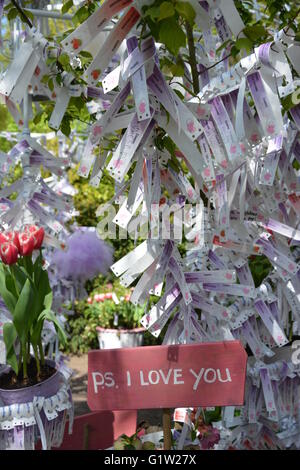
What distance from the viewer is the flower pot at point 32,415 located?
129 centimetres

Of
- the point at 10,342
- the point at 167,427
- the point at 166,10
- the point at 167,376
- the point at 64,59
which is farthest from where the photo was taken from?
the point at 10,342

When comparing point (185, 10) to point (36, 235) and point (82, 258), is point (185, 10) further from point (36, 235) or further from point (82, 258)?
point (82, 258)

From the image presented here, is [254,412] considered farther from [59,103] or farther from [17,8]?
[17,8]

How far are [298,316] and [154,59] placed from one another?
882mm

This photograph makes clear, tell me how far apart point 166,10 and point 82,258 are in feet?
9.04

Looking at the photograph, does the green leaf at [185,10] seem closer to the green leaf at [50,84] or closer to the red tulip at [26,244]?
the green leaf at [50,84]

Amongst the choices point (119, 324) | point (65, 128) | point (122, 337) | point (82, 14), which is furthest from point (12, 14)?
point (119, 324)

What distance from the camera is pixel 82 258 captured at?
11.4 feet

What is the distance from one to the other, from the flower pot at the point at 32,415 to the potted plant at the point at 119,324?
2377mm

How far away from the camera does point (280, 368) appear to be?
1570 mm

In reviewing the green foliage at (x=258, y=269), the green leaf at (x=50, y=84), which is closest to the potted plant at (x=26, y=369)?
the green leaf at (x=50, y=84)

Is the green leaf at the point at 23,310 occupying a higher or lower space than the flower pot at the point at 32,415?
higher
